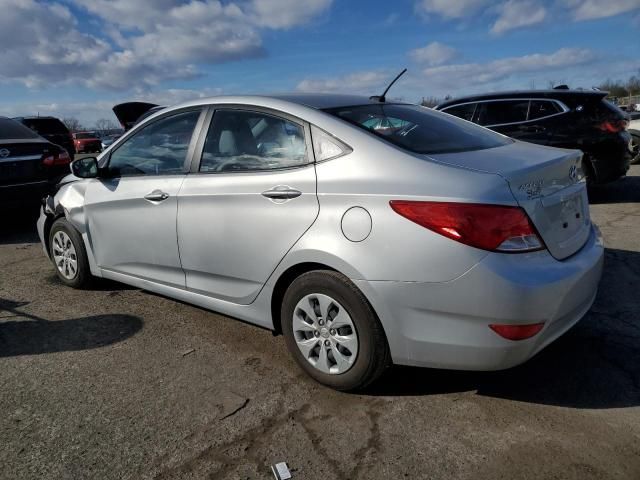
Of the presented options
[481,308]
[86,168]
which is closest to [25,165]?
[86,168]

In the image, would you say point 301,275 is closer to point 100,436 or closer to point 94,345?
point 100,436

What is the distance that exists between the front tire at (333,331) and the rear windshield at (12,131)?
578 cm

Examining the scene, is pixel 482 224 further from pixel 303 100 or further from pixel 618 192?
pixel 618 192

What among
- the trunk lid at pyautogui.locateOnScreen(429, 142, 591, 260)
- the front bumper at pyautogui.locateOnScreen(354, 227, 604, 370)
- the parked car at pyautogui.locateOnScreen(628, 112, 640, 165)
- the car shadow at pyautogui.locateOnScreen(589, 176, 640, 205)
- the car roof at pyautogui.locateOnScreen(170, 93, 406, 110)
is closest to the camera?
the front bumper at pyautogui.locateOnScreen(354, 227, 604, 370)

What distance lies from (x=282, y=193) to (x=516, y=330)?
4.48 ft

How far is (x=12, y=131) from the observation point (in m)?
7.13

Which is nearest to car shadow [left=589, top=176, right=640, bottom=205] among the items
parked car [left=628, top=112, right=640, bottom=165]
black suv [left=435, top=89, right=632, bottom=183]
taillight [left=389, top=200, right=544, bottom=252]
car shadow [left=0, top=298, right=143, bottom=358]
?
black suv [left=435, top=89, right=632, bottom=183]

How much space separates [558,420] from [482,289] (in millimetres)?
824

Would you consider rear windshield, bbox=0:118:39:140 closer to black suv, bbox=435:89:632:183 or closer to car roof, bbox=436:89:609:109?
car roof, bbox=436:89:609:109

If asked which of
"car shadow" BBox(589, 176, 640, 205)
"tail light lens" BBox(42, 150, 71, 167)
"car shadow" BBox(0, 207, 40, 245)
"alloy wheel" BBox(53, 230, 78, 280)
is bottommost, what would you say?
"car shadow" BBox(589, 176, 640, 205)

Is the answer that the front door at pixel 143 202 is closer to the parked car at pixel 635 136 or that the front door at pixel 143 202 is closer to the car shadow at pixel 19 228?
the car shadow at pixel 19 228

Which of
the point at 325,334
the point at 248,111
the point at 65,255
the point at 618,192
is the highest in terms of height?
the point at 248,111

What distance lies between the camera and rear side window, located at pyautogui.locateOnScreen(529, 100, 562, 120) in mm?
7480

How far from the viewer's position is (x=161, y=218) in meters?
3.59
